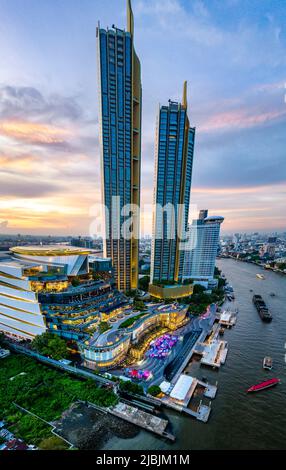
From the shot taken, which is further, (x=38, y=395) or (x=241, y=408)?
(x=241, y=408)

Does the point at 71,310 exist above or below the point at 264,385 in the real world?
above

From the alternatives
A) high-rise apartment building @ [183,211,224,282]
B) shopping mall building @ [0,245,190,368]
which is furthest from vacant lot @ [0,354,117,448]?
high-rise apartment building @ [183,211,224,282]

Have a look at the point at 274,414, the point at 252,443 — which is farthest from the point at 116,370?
the point at 274,414

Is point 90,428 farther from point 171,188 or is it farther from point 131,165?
point 171,188

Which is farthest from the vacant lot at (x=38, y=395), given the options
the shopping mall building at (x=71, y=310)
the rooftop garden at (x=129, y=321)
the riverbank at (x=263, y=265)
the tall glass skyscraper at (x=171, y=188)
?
the riverbank at (x=263, y=265)

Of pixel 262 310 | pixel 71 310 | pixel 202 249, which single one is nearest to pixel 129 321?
pixel 71 310

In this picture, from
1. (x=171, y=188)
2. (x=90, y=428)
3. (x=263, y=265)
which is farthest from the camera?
(x=263, y=265)

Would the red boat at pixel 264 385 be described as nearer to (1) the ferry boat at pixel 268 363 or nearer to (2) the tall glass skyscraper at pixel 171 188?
(1) the ferry boat at pixel 268 363
